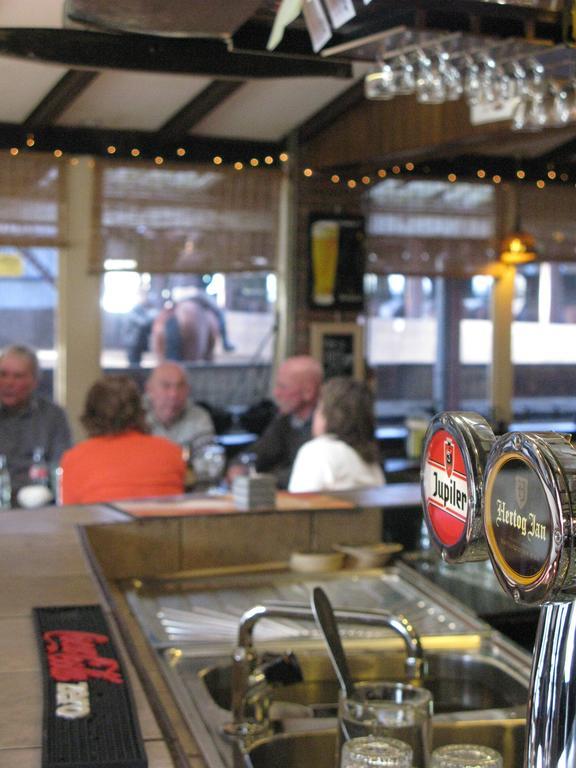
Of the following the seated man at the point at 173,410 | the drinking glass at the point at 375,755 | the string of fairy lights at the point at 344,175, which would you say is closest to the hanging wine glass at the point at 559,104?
the drinking glass at the point at 375,755

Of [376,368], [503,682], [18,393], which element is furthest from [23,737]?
[376,368]

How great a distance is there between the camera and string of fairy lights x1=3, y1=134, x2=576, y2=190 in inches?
289

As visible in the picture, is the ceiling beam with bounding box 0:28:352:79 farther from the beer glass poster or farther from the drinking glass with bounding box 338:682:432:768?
the beer glass poster

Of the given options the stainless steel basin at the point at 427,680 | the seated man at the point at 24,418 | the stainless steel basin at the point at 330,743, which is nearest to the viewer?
the stainless steel basin at the point at 330,743

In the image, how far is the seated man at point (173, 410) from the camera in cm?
637

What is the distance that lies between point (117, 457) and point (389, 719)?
3.08 m

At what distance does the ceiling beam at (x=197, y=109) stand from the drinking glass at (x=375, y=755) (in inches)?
229

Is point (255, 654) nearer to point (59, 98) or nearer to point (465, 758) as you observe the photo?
point (465, 758)

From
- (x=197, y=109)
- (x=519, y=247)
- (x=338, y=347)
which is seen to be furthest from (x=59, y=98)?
(x=519, y=247)

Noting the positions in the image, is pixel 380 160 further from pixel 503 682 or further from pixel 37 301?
pixel 503 682

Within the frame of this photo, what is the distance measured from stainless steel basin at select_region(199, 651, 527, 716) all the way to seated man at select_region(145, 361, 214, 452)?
4.00 m

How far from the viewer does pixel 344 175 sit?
8.00 meters

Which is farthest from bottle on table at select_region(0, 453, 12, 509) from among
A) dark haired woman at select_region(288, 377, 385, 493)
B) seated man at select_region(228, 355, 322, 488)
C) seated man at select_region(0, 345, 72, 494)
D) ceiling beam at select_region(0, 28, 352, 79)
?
→ ceiling beam at select_region(0, 28, 352, 79)

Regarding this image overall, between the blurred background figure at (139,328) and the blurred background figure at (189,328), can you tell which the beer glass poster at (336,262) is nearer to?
the blurred background figure at (189,328)
